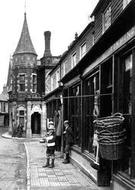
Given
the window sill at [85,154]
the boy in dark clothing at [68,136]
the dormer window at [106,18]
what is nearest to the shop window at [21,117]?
the dormer window at [106,18]

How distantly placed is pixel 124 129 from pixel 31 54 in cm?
3559

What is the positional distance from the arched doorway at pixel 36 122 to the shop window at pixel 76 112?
2664 cm

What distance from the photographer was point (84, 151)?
37.6 feet

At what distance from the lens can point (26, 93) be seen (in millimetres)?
41250

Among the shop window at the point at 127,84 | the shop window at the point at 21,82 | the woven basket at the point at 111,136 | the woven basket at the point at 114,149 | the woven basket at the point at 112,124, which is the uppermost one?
the shop window at the point at 21,82

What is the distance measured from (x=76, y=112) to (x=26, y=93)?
2820cm

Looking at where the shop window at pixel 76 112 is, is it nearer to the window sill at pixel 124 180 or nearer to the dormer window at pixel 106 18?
the dormer window at pixel 106 18

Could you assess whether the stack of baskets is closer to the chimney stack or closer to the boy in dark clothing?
the boy in dark clothing

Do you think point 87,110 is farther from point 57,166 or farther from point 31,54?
point 31,54

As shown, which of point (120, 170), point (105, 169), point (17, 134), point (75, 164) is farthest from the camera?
point (17, 134)

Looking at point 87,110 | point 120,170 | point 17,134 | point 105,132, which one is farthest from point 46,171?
point 17,134

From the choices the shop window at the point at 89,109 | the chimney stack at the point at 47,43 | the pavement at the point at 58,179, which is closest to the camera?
the pavement at the point at 58,179

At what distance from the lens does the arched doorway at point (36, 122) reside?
4128cm

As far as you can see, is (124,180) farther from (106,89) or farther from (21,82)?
(21,82)
